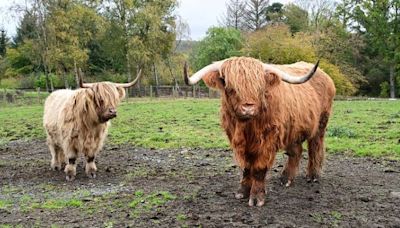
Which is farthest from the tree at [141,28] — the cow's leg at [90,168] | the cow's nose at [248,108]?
the cow's nose at [248,108]

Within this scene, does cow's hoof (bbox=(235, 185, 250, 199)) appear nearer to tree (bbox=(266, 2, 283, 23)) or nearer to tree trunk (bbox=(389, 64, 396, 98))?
tree trunk (bbox=(389, 64, 396, 98))

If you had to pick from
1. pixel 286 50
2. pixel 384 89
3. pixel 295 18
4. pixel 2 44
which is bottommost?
pixel 384 89

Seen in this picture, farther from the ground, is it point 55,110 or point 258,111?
point 258,111

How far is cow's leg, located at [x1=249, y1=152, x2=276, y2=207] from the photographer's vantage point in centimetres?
494

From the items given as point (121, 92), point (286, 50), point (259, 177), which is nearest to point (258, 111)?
point (259, 177)

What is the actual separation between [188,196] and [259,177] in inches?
36.0

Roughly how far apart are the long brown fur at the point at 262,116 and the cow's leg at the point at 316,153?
0.99 feet

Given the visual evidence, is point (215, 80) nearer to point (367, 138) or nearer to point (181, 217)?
point (181, 217)

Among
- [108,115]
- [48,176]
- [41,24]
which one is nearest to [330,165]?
[108,115]

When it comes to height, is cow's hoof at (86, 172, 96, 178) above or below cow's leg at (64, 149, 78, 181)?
below

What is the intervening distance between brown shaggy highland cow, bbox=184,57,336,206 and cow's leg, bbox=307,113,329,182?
43cm

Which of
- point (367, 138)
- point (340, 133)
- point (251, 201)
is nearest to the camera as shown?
point (251, 201)

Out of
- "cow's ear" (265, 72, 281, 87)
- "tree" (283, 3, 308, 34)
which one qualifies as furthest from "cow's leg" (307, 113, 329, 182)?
"tree" (283, 3, 308, 34)

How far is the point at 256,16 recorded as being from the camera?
1908 inches
